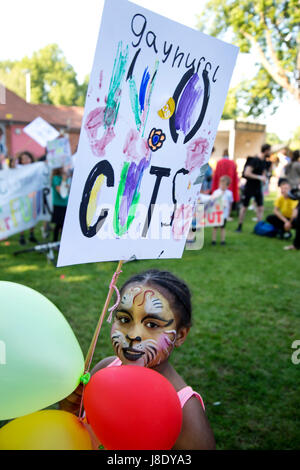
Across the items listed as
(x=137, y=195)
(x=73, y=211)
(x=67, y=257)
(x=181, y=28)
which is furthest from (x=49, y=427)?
(x=181, y=28)

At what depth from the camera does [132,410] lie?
1.01 metres

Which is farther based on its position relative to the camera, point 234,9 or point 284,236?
point 234,9

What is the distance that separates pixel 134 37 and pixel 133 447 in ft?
3.74

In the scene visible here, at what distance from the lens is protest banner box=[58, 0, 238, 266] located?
114cm

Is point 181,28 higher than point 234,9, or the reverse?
point 234,9

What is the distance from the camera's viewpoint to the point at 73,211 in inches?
45.4

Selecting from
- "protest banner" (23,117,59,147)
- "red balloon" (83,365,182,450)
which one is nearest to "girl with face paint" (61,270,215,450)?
"red balloon" (83,365,182,450)

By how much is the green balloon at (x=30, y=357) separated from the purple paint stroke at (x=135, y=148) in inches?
21.4

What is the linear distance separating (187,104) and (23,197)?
5290mm

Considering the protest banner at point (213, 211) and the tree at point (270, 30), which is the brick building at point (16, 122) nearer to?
the tree at point (270, 30)

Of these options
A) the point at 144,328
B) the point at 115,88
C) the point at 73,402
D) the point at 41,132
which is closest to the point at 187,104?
the point at 115,88

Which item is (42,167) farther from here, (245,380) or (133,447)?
(133,447)

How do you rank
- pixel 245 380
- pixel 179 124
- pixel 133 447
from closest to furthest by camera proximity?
1. pixel 133 447
2. pixel 179 124
3. pixel 245 380

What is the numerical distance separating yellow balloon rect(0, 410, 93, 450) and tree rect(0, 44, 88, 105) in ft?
175
